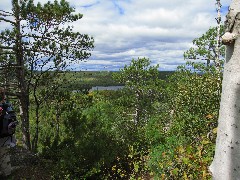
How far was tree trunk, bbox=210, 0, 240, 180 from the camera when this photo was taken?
50.5 inches

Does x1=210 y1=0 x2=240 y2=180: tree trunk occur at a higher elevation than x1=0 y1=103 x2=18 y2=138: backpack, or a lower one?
higher

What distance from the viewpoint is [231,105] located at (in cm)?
131

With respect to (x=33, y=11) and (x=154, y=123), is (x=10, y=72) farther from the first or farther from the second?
(x=154, y=123)

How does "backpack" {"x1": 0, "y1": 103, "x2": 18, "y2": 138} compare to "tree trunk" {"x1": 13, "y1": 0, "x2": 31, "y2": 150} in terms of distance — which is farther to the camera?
"tree trunk" {"x1": 13, "y1": 0, "x2": 31, "y2": 150}

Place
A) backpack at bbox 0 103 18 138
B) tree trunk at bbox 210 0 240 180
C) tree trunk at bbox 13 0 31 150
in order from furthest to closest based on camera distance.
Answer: tree trunk at bbox 13 0 31 150 → backpack at bbox 0 103 18 138 → tree trunk at bbox 210 0 240 180

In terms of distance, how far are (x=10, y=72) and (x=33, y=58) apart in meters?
1.11

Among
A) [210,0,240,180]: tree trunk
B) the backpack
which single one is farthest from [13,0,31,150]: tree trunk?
[210,0,240,180]: tree trunk

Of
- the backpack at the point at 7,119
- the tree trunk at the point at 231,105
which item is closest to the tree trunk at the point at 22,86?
the backpack at the point at 7,119

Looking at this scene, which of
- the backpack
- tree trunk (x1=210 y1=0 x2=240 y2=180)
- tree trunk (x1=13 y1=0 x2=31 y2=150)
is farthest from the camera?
tree trunk (x1=13 y1=0 x2=31 y2=150)

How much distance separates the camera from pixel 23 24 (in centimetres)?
1058

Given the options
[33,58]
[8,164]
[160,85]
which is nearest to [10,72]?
[33,58]

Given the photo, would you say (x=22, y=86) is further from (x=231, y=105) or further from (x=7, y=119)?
(x=231, y=105)

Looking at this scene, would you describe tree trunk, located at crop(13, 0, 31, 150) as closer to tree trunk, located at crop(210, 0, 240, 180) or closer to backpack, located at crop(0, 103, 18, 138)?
backpack, located at crop(0, 103, 18, 138)

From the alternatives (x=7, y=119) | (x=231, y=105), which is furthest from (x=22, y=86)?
(x=231, y=105)
